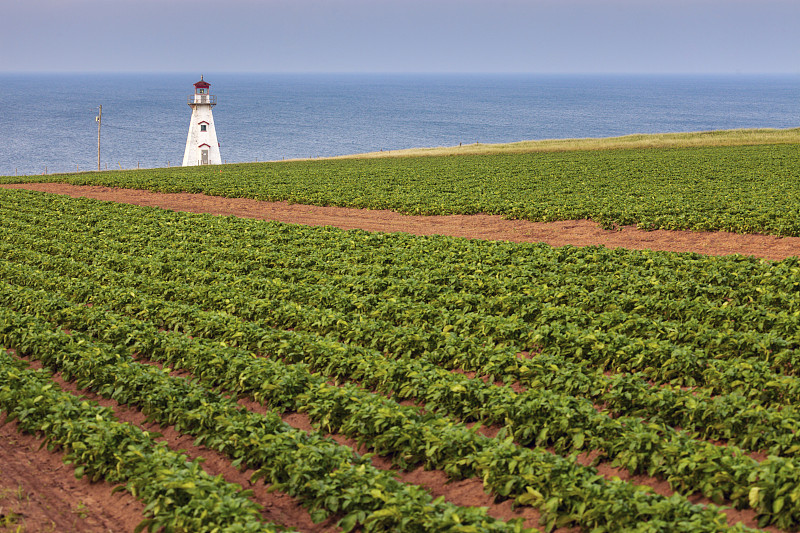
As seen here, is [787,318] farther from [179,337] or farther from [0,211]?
[0,211]

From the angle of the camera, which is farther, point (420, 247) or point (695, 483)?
point (420, 247)

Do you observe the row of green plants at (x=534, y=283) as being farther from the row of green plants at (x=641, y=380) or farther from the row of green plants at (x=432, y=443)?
the row of green plants at (x=432, y=443)

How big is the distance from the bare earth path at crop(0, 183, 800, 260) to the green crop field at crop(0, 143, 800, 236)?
0.86 meters

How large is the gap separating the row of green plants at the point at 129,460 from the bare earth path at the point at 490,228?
1888 cm

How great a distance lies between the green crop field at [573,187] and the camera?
29.6 m

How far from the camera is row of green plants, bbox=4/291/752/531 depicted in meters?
8.24

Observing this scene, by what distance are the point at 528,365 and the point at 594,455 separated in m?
2.49

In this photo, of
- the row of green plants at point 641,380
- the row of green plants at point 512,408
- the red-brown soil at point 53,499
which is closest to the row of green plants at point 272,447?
the row of green plants at point 512,408

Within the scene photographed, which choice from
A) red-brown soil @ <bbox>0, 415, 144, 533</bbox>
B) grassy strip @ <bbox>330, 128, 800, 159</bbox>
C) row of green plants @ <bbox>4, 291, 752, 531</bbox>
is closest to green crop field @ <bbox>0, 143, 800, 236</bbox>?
grassy strip @ <bbox>330, 128, 800, 159</bbox>

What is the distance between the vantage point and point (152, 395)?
11734 millimetres

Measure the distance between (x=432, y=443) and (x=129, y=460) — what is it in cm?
415

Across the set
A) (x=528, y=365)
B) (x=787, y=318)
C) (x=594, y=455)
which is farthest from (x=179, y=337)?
(x=787, y=318)

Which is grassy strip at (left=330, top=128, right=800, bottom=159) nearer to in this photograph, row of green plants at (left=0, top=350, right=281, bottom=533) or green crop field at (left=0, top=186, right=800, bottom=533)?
green crop field at (left=0, top=186, right=800, bottom=533)

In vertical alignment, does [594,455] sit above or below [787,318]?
below
